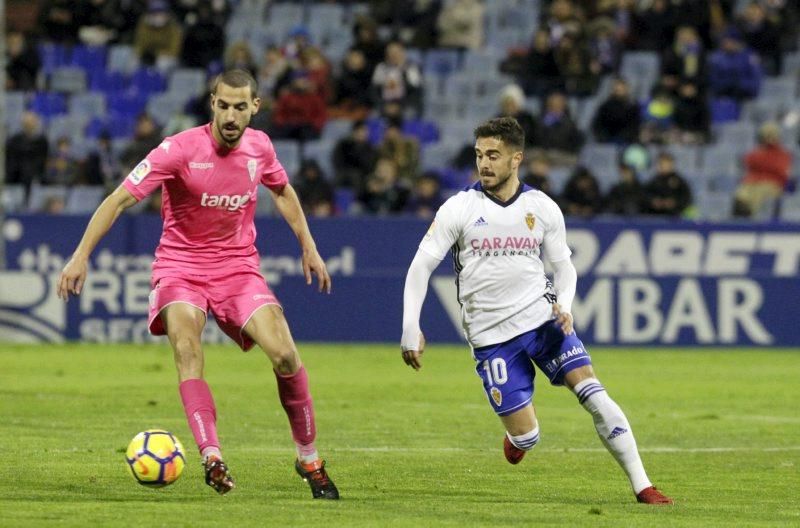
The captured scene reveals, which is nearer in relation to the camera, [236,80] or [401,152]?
[236,80]

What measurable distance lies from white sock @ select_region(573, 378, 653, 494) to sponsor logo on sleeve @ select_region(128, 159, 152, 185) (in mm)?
2607

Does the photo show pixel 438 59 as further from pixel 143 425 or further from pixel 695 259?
pixel 143 425

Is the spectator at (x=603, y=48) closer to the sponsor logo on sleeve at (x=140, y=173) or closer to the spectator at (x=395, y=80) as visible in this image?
the spectator at (x=395, y=80)

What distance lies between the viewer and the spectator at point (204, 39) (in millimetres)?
27375

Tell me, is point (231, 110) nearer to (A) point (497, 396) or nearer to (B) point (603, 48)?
(A) point (497, 396)

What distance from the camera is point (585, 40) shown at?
2566 cm

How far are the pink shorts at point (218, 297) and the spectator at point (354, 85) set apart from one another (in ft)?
54.1

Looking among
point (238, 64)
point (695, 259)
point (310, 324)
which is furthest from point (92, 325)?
point (695, 259)

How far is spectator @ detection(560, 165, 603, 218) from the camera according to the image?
2270 centimetres

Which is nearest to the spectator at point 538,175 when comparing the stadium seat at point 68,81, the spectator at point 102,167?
the spectator at point 102,167

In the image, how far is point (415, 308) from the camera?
370 inches

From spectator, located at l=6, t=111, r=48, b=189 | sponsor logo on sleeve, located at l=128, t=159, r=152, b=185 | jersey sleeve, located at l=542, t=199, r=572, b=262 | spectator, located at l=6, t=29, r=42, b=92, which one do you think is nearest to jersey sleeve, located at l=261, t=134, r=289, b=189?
sponsor logo on sleeve, located at l=128, t=159, r=152, b=185

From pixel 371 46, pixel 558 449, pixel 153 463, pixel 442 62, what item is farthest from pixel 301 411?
pixel 442 62

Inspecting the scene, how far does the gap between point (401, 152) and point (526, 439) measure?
14.2 m
